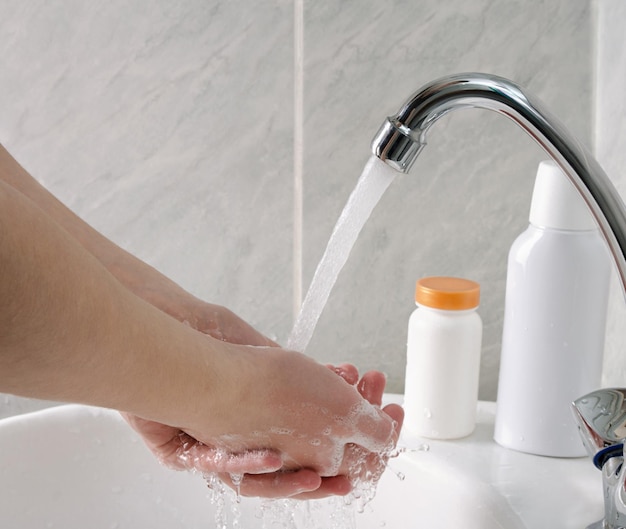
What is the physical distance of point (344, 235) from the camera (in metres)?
0.62

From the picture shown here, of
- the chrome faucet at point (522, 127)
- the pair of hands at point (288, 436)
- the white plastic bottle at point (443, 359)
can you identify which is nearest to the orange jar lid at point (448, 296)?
the white plastic bottle at point (443, 359)

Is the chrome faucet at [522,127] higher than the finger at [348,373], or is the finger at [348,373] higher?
the chrome faucet at [522,127]

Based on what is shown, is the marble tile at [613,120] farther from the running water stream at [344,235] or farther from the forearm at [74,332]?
the forearm at [74,332]

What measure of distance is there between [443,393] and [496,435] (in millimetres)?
59

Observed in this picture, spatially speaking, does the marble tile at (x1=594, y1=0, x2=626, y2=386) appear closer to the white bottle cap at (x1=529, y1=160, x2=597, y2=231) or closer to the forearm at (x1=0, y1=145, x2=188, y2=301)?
the white bottle cap at (x1=529, y1=160, x2=597, y2=231)

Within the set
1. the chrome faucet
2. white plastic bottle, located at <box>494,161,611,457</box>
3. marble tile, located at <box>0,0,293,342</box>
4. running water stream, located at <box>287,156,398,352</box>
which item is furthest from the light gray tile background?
the chrome faucet

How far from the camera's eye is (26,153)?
91 cm

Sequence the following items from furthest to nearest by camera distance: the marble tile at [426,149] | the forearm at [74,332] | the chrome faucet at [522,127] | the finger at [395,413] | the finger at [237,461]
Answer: the marble tile at [426,149]
the finger at [395,413]
the finger at [237,461]
the chrome faucet at [522,127]
the forearm at [74,332]

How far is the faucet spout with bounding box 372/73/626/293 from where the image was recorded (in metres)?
0.52

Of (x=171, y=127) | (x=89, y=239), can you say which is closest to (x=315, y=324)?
(x=89, y=239)

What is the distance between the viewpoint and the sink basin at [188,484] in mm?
715

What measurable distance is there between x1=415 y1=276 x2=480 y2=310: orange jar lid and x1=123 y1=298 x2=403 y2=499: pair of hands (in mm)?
113

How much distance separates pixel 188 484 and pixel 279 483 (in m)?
0.19

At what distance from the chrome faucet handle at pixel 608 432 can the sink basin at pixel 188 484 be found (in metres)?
0.10
